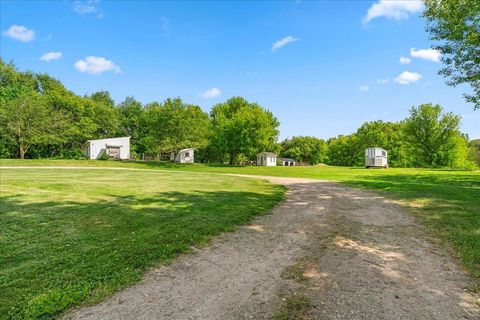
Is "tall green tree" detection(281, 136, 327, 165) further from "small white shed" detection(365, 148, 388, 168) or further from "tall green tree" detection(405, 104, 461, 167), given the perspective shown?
"small white shed" detection(365, 148, 388, 168)

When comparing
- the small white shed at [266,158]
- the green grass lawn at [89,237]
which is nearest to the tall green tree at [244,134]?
the small white shed at [266,158]

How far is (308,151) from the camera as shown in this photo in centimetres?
7744

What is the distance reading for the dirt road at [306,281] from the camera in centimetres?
312

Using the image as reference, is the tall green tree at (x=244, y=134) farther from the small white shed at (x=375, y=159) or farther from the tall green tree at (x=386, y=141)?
the tall green tree at (x=386, y=141)

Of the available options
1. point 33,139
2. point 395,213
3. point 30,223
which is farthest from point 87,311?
point 33,139

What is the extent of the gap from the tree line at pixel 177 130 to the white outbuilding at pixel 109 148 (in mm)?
4512

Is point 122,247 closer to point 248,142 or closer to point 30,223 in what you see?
point 30,223

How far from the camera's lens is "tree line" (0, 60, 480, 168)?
41938mm

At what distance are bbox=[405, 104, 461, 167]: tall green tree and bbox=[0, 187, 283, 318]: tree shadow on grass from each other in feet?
169

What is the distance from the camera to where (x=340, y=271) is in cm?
412

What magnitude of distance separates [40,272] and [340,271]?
4282mm

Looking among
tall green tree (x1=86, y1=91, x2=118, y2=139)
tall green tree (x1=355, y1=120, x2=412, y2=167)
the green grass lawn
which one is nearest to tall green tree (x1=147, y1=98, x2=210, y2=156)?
tall green tree (x1=86, y1=91, x2=118, y2=139)

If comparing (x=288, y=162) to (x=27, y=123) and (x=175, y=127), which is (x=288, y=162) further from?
(x=27, y=123)

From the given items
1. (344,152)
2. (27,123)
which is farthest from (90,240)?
(344,152)
